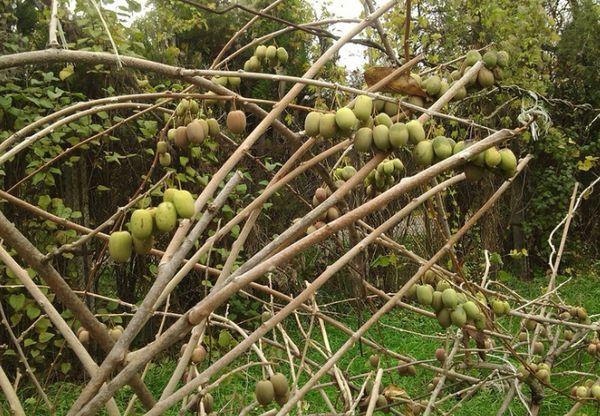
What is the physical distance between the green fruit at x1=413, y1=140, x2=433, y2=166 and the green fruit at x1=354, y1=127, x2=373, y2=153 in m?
0.07

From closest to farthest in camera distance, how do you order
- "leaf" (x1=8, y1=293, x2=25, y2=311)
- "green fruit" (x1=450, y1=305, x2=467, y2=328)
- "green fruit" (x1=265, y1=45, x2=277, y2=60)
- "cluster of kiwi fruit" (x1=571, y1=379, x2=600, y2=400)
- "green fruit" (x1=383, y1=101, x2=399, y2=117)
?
1. "green fruit" (x1=383, y1=101, x2=399, y2=117)
2. "green fruit" (x1=450, y1=305, x2=467, y2=328)
3. "green fruit" (x1=265, y1=45, x2=277, y2=60)
4. "cluster of kiwi fruit" (x1=571, y1=379, x2=600, y2=400)
5. "leaf" (x1=8, y1=293, x2=25, y2=311)

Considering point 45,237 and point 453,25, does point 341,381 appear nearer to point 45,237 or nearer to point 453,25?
point 45,237

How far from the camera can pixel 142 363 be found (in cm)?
65

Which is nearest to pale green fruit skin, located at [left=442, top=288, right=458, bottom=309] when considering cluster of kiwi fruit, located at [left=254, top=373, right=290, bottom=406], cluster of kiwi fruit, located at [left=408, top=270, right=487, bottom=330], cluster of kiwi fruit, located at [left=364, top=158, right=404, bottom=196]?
cluster of kiwi fruit, located at [left=408, top=270, right=487, bottom=330]

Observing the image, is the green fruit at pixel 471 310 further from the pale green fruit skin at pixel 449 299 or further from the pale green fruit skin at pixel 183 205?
the pale green fruit skin at pixel 183 205

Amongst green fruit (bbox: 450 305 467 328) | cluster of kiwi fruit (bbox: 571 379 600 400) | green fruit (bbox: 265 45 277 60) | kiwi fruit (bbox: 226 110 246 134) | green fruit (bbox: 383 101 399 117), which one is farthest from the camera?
cluster of kiwi fruit (bbox: 571 379 600 400)

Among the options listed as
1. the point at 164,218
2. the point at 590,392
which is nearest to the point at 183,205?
the point at 164,218

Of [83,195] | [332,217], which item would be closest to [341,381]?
[332,217]

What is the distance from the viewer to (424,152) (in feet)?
2.67

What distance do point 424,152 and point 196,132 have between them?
1.22 ft

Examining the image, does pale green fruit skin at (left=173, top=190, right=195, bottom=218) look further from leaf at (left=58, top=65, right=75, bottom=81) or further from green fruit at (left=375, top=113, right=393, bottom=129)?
leaf at (left=58, top=65, right=75, bottom=81)

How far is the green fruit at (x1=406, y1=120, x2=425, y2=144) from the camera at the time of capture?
0.80 meters

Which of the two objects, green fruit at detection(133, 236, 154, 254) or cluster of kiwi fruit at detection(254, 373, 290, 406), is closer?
green fruit at detection(133, 236, 154, 254)

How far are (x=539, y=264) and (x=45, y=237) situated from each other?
5.32 m
